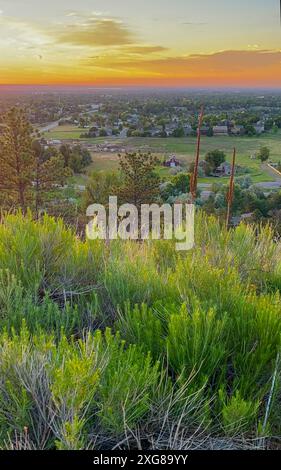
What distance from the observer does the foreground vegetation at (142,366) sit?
1.41 meters

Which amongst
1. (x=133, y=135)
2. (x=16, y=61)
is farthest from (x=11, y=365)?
(x=133, y=135)

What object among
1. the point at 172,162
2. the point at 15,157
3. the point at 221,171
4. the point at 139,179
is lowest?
the point at 139,179

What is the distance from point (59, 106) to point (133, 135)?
4.95m

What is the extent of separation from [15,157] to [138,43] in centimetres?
823

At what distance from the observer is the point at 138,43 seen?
18.1 feet

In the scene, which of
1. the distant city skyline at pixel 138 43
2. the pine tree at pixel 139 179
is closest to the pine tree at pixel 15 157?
the pine tree at pixel 139 179

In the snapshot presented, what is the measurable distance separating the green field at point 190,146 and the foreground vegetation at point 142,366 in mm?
9171

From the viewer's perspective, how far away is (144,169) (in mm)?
15398

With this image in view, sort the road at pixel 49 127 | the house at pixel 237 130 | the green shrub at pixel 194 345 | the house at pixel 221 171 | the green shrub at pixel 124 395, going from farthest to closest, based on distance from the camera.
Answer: the house at pixel 221 171, the road at pixel 49 127, the house at pixel 237 130, the green shrub at pixel 194 345, the green shrub at pixel 124 395

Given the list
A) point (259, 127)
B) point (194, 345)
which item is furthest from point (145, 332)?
point (259, 127)

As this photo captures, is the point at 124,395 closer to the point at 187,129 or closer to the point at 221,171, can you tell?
the point at 187,129

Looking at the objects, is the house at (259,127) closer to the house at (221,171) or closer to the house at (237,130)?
the house at (237,130)

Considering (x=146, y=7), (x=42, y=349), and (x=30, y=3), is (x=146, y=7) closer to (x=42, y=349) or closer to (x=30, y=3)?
(x=30, y=3)

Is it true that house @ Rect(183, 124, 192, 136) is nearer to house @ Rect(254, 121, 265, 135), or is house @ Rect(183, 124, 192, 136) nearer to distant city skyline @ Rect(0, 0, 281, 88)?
house @ Rect(254, 121, 265, 135)
